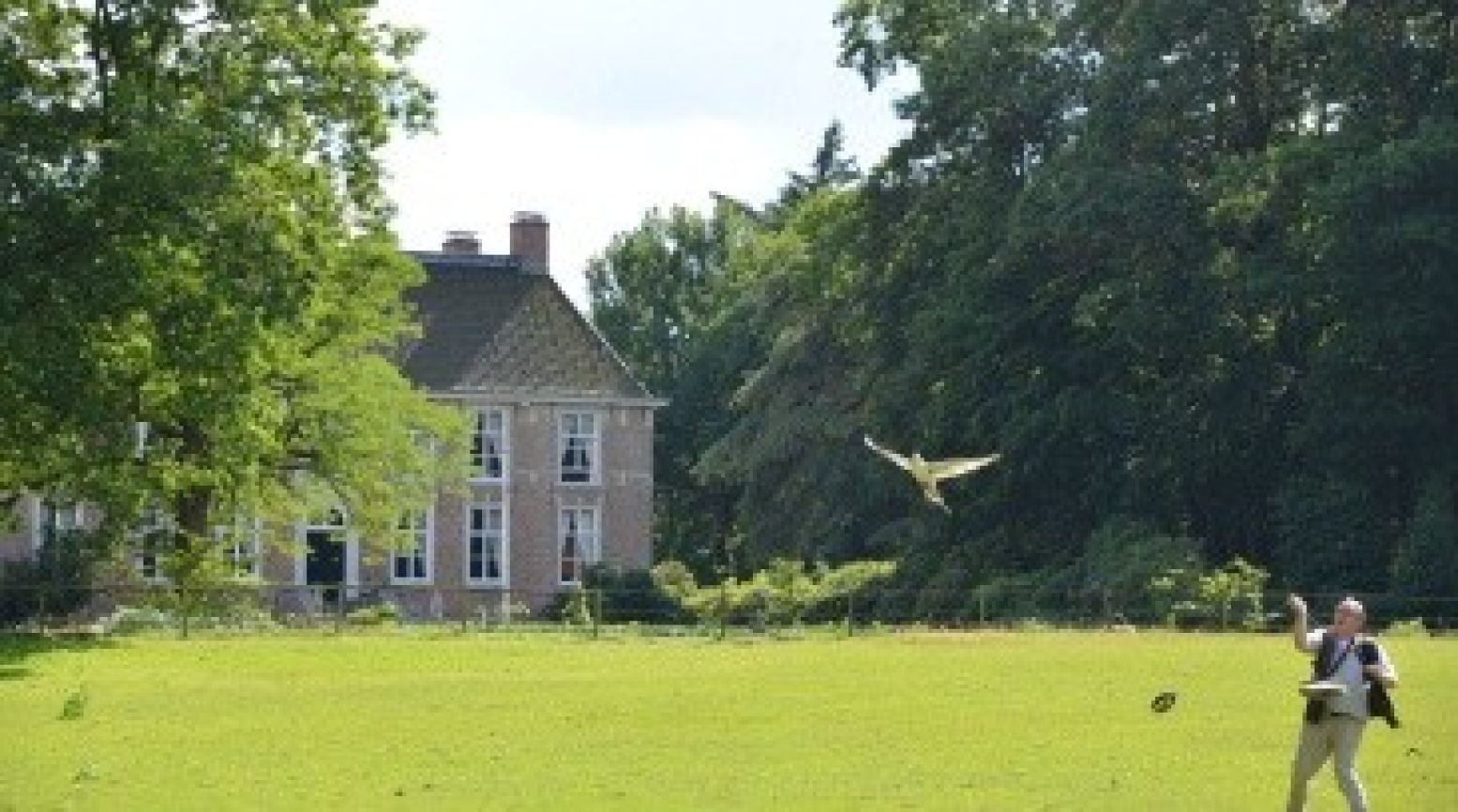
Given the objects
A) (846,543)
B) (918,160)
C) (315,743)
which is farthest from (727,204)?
(315,743)

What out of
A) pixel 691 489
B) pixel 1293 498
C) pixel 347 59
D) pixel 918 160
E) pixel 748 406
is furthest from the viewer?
pixel 691 489

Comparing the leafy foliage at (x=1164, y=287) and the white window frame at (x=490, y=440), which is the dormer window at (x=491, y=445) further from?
the leafy foliage at (x=1164, y=287)

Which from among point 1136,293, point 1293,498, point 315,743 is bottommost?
point 315,743

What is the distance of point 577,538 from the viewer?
89.0 m

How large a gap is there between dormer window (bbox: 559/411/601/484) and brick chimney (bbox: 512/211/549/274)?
4.96 meters

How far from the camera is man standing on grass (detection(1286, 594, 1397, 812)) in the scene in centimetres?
2077

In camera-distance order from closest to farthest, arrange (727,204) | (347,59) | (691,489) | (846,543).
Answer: (347,59), (846,543), (691,489), (727,204)

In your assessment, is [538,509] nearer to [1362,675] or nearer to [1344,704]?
[1362,675]

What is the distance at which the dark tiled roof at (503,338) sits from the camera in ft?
288

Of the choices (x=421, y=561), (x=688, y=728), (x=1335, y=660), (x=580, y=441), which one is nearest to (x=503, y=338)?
(x=580, y=441)

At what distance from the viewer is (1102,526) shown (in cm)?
6662

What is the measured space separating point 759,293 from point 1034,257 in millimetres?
26948

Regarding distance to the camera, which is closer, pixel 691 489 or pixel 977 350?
pixel 977 350

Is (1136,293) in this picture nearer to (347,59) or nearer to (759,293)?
(347,59)
